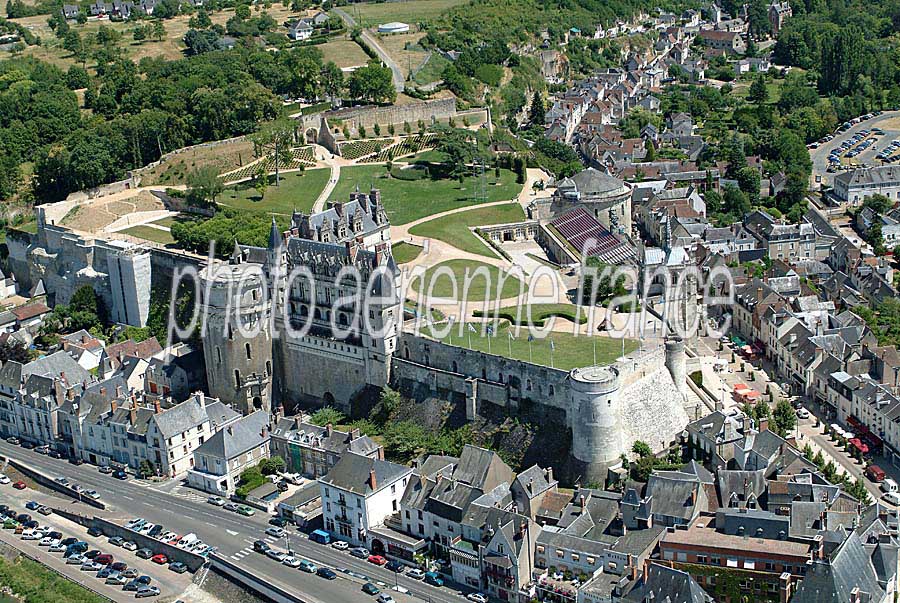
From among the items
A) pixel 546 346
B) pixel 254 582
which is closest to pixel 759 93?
pixel 546 346

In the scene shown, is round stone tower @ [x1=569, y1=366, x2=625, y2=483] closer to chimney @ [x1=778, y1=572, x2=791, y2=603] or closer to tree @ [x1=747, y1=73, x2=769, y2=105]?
chimney @ [x1=778, y1=572, x2=791, y2=603]

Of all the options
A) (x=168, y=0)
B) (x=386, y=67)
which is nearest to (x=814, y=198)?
(x=386, y=67)

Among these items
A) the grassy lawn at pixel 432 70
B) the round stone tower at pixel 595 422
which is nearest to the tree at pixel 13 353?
the round stone tower at pixel 595 422

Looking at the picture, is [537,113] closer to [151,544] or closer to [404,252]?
[404,252]

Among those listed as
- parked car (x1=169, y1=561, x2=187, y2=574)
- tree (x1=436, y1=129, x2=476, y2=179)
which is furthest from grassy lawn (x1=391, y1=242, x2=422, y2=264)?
parked car (x1=169, y1=561, x2=187, y2=574)

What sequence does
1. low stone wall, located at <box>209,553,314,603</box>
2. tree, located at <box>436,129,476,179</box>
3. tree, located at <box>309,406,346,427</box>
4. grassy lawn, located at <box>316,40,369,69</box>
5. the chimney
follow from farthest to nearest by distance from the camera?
grassy lawn, located at <box>316,40,369,69</box> → tree, located at <box>436,129,476,179</box> → tree, located at <box>309,406,346,427</box> → low stone wall, located at <box>209,553,314,603</box> → the chimney

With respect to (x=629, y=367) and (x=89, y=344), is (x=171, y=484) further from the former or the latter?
(x=629, y=367)
